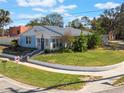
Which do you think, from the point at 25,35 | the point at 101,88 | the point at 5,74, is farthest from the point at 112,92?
the point at 25,35

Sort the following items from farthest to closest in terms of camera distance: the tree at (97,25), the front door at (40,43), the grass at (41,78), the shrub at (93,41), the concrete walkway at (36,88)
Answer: the tree at (97,25), the shrub at (93,41), the front door at (40,43), the grass at (41,78), the concrete walkway at (36,88)

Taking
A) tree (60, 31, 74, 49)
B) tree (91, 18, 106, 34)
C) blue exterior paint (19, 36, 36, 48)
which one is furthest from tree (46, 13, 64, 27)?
tree (60, 31, 74, 49)

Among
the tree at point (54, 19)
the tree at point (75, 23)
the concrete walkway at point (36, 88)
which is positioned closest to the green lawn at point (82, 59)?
the concrete walkway at point (36, 88)

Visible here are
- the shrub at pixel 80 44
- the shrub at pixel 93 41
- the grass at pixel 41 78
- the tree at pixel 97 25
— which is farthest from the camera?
the tree at pixel 97 25

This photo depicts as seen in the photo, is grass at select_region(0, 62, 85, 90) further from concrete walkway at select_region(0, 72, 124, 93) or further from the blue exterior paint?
the blue exterior paint

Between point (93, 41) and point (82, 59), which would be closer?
point (82, 59)

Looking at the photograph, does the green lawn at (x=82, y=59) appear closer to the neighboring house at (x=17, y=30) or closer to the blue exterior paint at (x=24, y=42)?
the blue exterior paint at (x=24, y=42)

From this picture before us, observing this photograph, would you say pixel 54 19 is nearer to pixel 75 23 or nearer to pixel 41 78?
pixel 75 23

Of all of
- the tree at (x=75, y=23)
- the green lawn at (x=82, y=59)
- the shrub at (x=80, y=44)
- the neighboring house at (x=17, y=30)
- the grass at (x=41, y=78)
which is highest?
the tree at (x=75, y=23)

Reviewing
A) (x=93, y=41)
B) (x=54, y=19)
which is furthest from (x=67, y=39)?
(x=54, y=19)

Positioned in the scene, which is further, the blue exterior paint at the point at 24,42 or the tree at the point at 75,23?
the tree at the point at 75,23

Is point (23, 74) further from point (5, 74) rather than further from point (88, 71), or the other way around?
point (88, 71)
